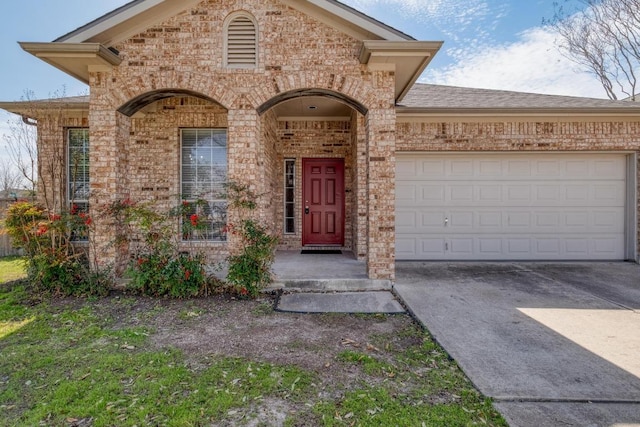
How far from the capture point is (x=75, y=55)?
5.07m

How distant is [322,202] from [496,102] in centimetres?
478

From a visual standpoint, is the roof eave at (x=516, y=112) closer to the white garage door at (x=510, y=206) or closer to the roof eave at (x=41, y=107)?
the white garage door at (x=510, y=206)

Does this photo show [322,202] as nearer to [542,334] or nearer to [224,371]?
[542,334]

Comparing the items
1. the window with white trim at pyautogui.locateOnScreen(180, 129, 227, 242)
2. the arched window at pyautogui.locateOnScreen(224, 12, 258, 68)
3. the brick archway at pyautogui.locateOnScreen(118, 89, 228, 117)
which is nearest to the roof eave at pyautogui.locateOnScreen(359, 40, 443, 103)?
the arched window at pyautogui.locateOnScreen(224, 12, 258, 68)

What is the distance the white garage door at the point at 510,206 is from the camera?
761 cm

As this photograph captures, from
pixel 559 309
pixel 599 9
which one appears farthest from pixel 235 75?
pixel 599 9

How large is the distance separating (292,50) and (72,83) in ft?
15.7

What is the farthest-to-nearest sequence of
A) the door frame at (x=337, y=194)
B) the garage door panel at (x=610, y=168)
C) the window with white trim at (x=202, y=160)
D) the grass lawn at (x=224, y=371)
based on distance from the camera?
1. the door frame at (x=337, y=194)
2. the garage door panel at (x=610, y=168)
3. the window with white trim at (x=202, y=160)
4. the grass lawn at (x=224, y=371)

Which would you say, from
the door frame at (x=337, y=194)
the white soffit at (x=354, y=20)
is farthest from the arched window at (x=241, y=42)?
the door frame at (x=337, y=194)

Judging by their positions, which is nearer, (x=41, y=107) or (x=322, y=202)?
(x=41, y=107)

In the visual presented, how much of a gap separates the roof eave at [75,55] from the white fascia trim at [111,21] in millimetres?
269

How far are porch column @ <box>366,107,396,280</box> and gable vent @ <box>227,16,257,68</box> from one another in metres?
2.25

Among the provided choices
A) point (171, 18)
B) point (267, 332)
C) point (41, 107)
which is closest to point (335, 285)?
point (267, 332)

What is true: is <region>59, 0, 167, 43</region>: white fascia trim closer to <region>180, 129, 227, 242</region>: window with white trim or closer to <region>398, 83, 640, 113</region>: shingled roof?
<region>180, 129, 227, 242</region>: window with white trim
